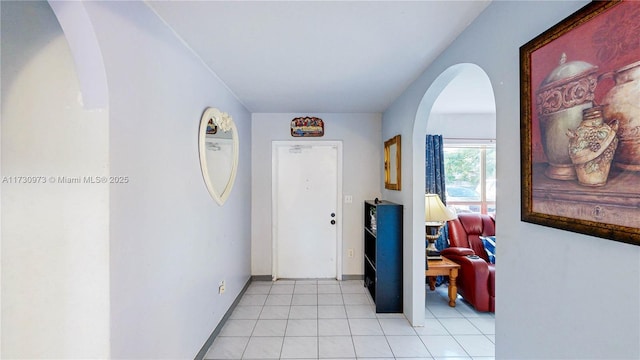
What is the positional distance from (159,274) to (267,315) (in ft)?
5.10

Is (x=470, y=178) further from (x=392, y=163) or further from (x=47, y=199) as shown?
(x=47, y=199)

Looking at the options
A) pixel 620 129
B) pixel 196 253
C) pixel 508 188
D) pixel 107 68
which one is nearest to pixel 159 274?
pixel 196 253

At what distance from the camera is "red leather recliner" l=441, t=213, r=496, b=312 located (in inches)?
105

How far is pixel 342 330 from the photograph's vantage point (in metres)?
2.37

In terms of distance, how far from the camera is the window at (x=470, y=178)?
3719 millimetres

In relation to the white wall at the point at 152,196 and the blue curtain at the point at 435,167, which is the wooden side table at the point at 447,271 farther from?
the white wall at the point at 152,196

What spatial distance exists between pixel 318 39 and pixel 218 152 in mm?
1282

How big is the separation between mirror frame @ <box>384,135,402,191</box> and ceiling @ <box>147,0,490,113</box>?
618 mm

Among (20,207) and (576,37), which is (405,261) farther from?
(20,207)

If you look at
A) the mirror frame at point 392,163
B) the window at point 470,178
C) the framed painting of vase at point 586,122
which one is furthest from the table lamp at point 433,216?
the framed painting of vase at point 586,122

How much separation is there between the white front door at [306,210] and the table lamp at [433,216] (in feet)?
3.95

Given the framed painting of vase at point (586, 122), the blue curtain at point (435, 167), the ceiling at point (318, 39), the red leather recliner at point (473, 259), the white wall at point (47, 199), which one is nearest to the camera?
the framed painting of vase at point (586, 122)

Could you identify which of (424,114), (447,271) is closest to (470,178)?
(447,271)

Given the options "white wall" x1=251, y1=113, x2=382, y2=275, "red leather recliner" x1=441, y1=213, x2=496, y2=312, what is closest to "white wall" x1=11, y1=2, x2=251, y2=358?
"white wall" x1=251, y1=113, x2=382, y2=275
